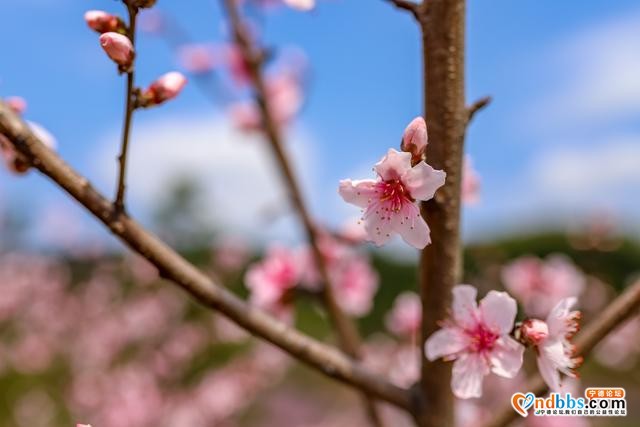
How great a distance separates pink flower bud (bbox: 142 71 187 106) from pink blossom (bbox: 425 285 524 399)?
63 cm

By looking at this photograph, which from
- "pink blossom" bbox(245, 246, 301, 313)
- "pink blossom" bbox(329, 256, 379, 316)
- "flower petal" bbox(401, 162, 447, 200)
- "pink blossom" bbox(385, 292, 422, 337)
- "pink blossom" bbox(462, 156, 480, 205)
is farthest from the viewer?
"pink blossom" bbox(329, 256, 379, 316)

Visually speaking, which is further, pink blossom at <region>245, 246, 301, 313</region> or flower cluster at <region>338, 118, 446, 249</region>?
pink blossom at <region>245, 246, 301, 313</region>

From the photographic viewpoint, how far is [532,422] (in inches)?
120

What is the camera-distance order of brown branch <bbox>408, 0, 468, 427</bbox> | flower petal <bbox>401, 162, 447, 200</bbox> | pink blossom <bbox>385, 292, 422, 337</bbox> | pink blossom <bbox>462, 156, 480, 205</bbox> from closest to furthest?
flower petal <bbox>401, 162, 447, 200</bbox>
brown branch <bbox>408, 0, 468, 427</bbox>
pink blossom <bbox>462, 156, 480, 205</bbox>
pink blossom <bbox>385, 292, 422, 337</bbox>

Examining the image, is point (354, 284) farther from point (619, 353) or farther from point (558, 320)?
point (619, 353)

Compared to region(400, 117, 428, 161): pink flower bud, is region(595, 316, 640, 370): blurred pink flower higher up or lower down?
lower down

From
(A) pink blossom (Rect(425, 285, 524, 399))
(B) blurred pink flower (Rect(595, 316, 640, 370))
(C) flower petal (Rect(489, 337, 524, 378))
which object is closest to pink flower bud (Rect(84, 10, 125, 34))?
(A) pink blossom (Rect(425, 285, 524, 399))

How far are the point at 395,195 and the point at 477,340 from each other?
330 millimetres

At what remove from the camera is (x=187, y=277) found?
1.25m

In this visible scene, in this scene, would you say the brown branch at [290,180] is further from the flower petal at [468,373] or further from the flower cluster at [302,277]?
the flower petal at [468,373]

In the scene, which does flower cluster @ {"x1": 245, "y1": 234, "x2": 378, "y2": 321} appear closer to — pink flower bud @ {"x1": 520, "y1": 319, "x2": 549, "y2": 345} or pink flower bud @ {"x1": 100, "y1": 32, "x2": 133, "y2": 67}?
pink flower bud @ {"x1": 520, "y1": 319, "x2": 549, "y2": 345}

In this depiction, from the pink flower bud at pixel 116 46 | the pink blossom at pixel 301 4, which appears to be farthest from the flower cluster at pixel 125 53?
the pink blossom at pixel 301 4

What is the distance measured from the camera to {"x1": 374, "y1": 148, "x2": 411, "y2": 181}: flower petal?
3.59ft

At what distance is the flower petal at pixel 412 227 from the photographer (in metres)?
1.11
